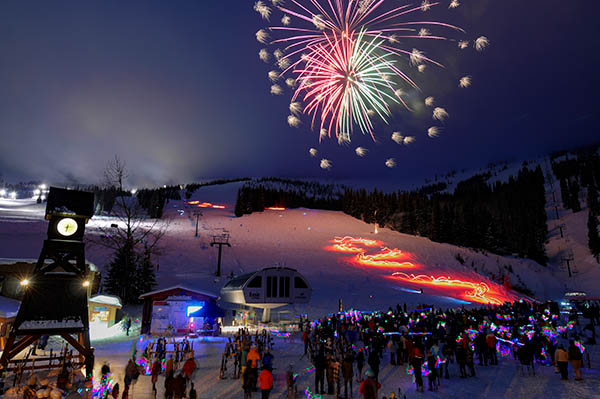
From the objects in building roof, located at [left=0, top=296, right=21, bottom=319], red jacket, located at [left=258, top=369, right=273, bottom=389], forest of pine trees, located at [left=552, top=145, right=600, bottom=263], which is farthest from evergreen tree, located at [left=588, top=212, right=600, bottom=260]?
building roof, located at [left=0, top=296, right=21, bottom=319]

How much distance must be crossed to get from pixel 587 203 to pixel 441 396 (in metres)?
107

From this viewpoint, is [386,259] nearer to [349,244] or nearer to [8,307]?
[349,244]

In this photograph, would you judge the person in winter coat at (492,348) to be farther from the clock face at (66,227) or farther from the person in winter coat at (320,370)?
the clock face at (66,227)

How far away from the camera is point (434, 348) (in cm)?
1123

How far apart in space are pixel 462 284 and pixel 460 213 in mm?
43969

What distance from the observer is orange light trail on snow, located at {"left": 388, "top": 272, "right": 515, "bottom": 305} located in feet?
125

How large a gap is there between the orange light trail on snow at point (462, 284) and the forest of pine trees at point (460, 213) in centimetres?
2749

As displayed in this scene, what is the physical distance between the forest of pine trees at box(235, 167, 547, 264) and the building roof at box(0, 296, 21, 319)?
60.4 meters

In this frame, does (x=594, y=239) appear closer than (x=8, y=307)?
No

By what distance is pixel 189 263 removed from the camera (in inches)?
1610

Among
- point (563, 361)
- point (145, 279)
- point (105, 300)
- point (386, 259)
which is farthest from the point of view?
point (386, 259)

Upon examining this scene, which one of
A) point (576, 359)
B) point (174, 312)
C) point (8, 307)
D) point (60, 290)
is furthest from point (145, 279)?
point (576, 359)

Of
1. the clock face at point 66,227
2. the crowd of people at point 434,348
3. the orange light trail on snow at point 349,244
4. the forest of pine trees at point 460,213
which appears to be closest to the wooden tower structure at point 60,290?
the clock face at point 66,227

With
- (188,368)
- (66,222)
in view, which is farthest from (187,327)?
(188,368)
